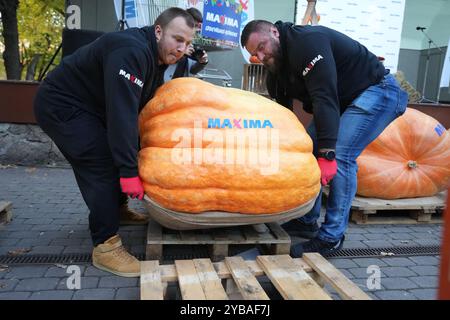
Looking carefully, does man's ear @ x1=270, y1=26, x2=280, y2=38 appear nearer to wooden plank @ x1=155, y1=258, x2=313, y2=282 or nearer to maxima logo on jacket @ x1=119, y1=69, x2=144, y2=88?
maxima logo on jacket @ x1=119, y1=69, x2=144, y2=88

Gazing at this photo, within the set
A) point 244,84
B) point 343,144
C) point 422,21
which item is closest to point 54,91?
point 343,144

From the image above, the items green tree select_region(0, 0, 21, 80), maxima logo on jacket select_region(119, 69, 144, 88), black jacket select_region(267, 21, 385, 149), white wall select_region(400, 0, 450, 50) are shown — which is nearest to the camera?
maxima logo on jacket select_region(119, 69, 144, 88)

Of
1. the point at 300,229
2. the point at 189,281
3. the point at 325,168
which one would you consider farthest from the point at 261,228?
the point at 189,281

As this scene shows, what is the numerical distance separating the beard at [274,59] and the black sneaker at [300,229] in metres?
1.29

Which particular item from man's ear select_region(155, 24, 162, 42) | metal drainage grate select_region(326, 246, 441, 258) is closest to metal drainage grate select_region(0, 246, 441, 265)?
metal drainage grate select_region(326, 246, 441, 258)

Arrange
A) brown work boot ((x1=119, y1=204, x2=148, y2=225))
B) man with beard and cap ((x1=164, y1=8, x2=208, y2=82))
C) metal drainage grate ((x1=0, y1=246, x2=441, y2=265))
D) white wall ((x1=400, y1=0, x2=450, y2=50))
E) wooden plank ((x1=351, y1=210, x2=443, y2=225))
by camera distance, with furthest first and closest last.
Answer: white wall ((x1=400, y1=0, x2=450, y2=50))
wooden plank ((x1=351, y1=210, x2=443, y2=225))
man with beard and cap ((x1=164, y1=8, x2=208, y2=82))
brown work boot ((x1=119, y1=204, x2=148, y2=225))
metal drainage grate ((x1=0, y1=246, x2=441, y2=265))

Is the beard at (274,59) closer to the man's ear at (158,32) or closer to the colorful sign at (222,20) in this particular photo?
the man's ear at (158,32)

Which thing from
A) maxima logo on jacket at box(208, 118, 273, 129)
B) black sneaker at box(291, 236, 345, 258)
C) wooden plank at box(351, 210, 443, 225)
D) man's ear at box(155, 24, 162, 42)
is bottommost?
wooden plank at box(351, 210, 443, 225)

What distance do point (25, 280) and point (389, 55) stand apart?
6.89m

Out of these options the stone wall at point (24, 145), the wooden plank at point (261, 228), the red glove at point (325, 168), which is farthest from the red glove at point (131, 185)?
the stone wall at point (24, 145)

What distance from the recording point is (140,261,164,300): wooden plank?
6.28 feet

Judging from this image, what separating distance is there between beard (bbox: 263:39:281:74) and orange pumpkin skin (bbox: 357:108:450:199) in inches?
56.3

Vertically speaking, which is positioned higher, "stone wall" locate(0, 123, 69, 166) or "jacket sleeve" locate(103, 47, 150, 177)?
"jacket sleeve" locate(103, 47, 150, 177)

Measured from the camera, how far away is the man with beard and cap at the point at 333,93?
2.67 metres
